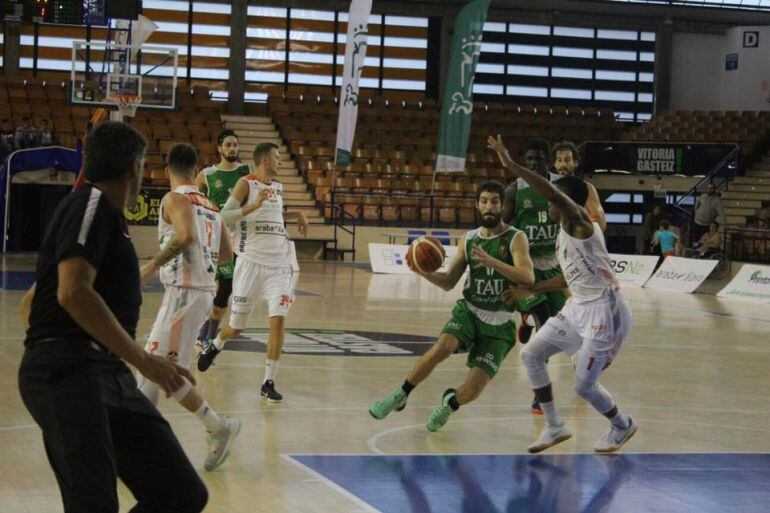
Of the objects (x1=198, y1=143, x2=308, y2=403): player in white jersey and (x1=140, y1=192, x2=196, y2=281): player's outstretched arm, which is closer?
(x1=140, y1=192, x2=196, y2=281): player's outstretched arm

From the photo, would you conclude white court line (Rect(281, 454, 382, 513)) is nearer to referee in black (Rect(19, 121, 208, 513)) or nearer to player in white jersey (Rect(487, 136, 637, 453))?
player in white jersey (Rect(487, 136, 637, 453))

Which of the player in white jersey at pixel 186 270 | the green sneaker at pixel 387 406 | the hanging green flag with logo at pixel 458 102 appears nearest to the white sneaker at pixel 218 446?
the player in white jersey at pixel 186 270

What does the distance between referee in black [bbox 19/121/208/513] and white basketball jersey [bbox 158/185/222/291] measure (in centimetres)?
288

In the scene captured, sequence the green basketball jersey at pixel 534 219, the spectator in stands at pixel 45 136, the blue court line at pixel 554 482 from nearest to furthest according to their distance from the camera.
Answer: the blue court line at pixel 554 482 < the green basketball jersey at pixel 534 219 < the spectator in stands at pixel 45 136

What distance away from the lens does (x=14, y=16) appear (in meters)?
21.5

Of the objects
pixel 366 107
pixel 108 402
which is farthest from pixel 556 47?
pixel 108 402

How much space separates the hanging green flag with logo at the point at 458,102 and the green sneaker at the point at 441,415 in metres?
15.6

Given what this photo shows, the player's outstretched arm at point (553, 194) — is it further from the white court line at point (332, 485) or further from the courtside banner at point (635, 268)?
the courtside banner at point (635, 268)

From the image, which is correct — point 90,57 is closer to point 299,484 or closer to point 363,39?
point 363,39

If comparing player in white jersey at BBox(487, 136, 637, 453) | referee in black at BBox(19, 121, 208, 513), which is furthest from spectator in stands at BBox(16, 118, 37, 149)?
referee in black at BBox(19, 121, 208, 513)

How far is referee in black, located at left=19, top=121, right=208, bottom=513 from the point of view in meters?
3.57

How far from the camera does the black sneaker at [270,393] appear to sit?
27.9 feet

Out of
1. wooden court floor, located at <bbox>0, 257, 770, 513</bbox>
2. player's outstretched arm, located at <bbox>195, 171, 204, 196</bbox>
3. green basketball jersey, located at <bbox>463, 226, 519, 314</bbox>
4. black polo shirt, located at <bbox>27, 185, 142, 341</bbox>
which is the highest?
player's outstretched arm, located at <bbox>195, 171, 204, 196</bbox>

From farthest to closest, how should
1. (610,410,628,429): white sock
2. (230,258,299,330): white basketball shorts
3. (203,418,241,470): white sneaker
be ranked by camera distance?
1. (230,258,299,330): white basketball shorts
2. (610,410,628,429): white sock
3. (203,418,241,470): white sneaker
